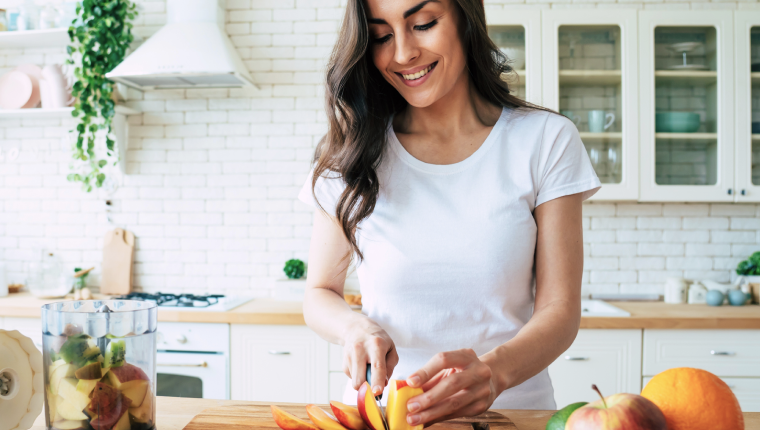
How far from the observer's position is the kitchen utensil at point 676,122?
263 centimetres

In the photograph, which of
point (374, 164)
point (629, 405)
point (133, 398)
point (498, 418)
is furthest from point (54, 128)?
point (629, 405)

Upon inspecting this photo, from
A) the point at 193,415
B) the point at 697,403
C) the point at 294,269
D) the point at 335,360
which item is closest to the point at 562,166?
the point at 697,403

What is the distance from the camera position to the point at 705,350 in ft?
7.52

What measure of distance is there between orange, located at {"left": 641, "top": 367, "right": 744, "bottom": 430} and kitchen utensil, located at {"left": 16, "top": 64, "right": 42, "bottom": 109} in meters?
3.32

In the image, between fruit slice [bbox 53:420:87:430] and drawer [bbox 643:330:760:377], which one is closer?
fruit slice [bbox 53:420:87:430]

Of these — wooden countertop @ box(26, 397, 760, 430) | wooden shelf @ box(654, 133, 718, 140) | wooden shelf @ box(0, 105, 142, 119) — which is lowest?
wooden countertop @ box(26, 397, 760, 430)

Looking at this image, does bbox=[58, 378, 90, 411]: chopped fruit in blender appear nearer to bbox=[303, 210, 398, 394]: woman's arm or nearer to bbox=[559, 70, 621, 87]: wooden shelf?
bbox=[303, 210, 398, 394]: woman's arm

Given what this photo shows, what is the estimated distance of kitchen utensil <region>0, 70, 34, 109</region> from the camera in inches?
115

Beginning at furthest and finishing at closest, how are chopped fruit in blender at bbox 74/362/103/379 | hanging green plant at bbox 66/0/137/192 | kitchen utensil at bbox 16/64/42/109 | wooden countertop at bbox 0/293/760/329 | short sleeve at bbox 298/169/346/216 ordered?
kitchen utensil at bbox 16/64/42/109 < hanging green plant at bbox 66/0/137/192 < wooden countertop at bbox 0/293/760/329 < short sleeve at bbox 298/169/346/216 < chopped fruit in blender at bbox 74/362/103/379

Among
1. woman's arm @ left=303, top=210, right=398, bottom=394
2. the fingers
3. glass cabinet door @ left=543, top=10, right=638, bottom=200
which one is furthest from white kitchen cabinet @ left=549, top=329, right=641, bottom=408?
the fingers

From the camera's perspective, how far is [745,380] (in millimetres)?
2285

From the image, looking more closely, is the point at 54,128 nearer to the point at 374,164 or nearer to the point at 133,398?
the point at 374,164

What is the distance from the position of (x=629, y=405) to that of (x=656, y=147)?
2.39 meters

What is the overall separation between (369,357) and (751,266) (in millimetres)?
2688
